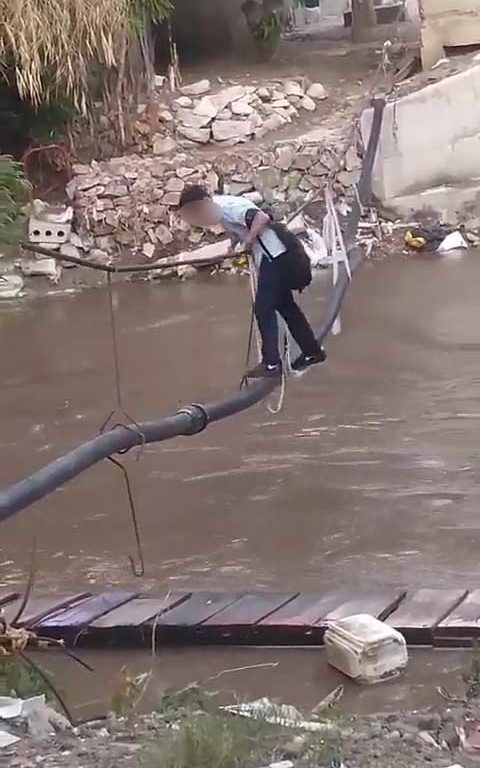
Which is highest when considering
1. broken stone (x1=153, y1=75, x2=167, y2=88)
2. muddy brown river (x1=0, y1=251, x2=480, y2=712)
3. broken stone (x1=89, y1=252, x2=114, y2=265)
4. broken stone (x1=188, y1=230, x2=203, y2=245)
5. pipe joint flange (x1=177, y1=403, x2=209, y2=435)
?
pipe joint flange (x1=177, y1=403, x2=209, y2=435)

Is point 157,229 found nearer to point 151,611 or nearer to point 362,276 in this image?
point 362,276

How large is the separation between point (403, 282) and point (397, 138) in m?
1.77


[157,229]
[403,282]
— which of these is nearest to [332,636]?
[403,282]

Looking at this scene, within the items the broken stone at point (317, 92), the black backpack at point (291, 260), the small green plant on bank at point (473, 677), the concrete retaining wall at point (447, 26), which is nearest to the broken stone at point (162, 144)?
the broken stone at point (317, 92)

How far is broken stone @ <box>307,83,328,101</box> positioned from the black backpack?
284 inches

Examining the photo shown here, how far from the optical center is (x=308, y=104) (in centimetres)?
1038

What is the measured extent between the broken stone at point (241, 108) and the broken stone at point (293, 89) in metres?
0.50

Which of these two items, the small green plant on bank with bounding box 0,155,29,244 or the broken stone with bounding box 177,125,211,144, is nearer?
the small green plant on bank with bounding box 0,155,29,244

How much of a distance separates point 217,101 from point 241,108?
246mm

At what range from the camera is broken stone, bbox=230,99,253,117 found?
1001cm

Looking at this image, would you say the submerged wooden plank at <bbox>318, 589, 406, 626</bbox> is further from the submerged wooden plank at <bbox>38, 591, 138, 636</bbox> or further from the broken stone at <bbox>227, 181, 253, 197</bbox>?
the broken stone at <bbox>227, 181, 253, 197</bbox>

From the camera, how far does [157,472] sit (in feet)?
16.4

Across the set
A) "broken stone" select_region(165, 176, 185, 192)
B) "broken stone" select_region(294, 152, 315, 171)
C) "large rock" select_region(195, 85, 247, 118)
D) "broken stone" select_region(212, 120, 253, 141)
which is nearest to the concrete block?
"broken stone" select_region(294, 152, 315, 171)

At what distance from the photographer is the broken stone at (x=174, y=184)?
937 centimetres
